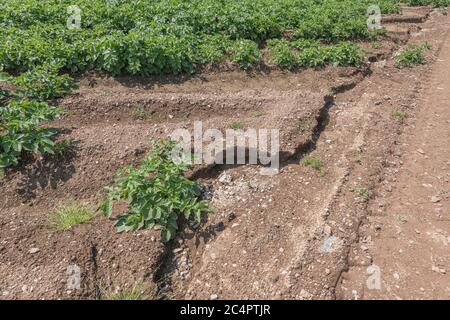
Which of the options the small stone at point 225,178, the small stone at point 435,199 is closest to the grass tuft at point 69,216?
the small stone at point 225,178

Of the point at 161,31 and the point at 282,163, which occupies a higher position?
the point at 161,31

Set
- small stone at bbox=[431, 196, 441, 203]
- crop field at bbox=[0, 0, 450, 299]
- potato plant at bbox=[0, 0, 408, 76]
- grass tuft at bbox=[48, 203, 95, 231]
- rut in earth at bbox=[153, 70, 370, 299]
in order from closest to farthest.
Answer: rut in earth at bbox=[153, 70, 370, 299] → crop field at bbox=[0, 0, 450, 299] → grass tuft at bbox=[48, 203, 95, 231] → small stone at bbox=[431, 196, 441, 203] → potato plant at bbox=[0, 0, 408, 76]

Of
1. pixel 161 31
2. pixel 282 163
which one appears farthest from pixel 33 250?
pixel 161 31

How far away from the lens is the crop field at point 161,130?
405 cm

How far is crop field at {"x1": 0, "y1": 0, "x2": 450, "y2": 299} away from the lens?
4.05 metres

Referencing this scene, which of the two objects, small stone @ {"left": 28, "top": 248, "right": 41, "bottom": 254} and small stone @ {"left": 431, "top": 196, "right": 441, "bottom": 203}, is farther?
small stone @ {"left": 431, "top": 196, "right": 441, "bottom": 203}

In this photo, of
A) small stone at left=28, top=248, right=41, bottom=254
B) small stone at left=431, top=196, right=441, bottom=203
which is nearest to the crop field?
small stone at left=28, top=248, right=41, bottom=254

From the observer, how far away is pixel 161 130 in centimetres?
560

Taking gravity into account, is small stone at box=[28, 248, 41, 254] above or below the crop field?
below

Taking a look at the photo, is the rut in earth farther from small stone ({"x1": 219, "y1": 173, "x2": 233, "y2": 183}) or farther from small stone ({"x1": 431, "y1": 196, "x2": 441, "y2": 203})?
small stone ({"x1": 431, "y1": 196, "x2": 441, "y2": 203})

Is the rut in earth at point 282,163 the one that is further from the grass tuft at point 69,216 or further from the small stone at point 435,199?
the small stone at point 435,199

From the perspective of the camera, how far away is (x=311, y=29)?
8875 mm

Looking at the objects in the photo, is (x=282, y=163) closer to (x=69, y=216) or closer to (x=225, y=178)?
(x=225, y=178)
